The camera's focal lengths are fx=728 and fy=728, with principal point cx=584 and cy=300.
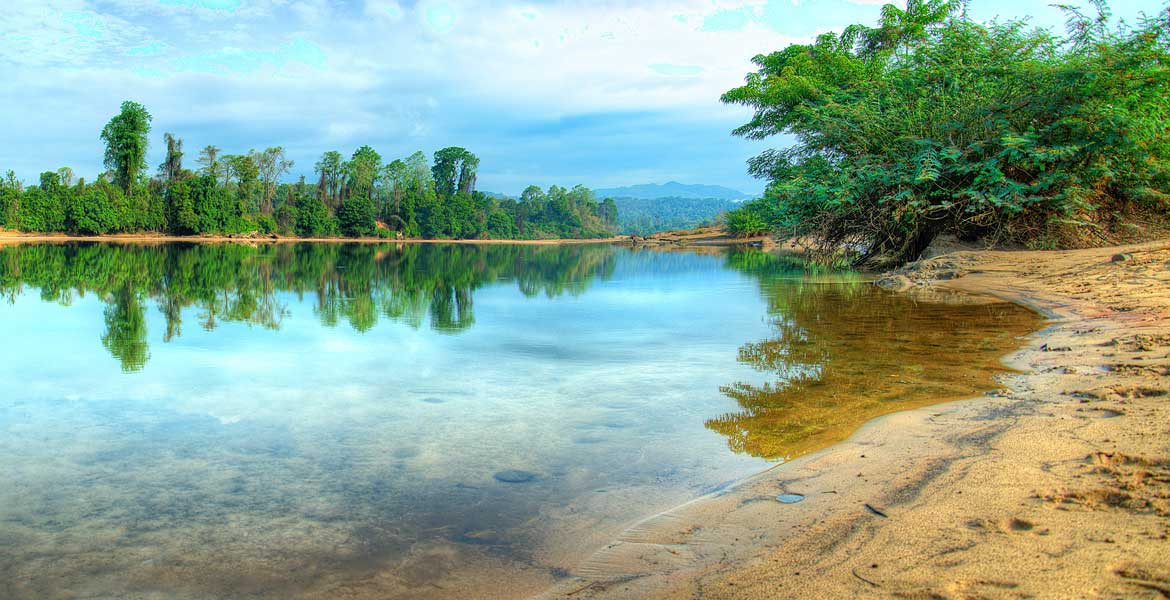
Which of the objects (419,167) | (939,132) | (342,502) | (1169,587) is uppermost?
(419,167)

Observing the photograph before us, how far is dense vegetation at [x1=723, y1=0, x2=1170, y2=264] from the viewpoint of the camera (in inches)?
652

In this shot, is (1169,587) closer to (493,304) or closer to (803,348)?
(803,348)

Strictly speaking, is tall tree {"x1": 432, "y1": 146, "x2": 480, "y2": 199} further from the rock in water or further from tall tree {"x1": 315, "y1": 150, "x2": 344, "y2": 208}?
the rock in water

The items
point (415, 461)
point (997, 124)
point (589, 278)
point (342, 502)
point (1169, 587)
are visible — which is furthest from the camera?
point (589, 278)

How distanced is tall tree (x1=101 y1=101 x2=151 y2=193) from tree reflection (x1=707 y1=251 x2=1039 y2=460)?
84579mm

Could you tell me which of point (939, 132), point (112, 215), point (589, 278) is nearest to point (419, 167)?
point (112, 215)

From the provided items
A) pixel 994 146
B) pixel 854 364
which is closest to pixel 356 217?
pixel 994 146

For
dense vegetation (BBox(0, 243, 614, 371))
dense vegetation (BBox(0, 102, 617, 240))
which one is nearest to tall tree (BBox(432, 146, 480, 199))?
dense vegetation (BBox(0, 102, 617, 240))

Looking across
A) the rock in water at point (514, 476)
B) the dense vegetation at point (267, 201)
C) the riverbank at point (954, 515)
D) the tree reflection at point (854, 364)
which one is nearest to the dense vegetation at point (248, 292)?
the tree reflection at point (854, 364)

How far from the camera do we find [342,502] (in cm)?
429

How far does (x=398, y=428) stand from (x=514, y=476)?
59.1 inches

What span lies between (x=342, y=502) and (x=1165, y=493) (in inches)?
164

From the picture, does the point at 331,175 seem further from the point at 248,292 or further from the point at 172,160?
the point at 248,292

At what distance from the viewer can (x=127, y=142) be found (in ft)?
255
